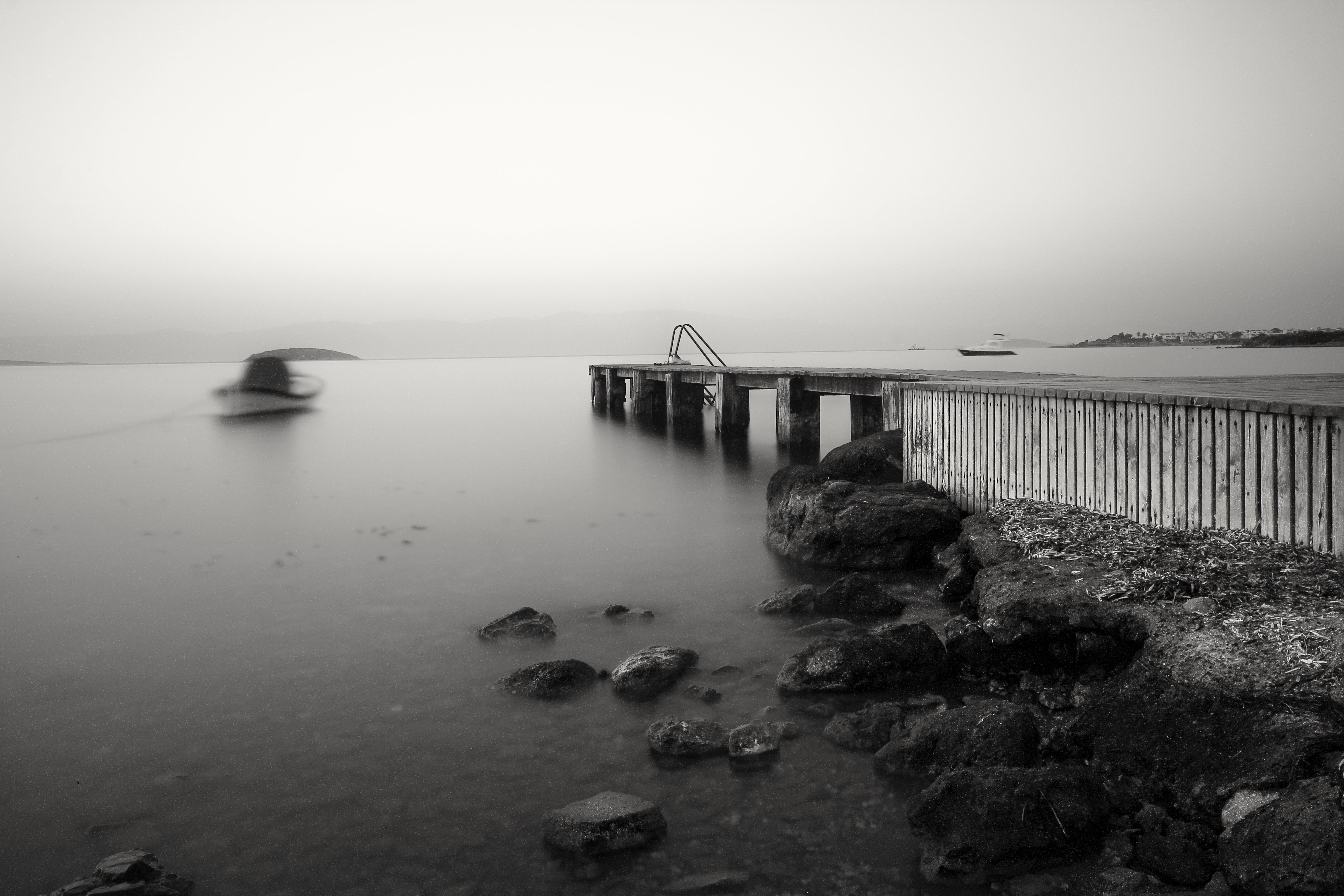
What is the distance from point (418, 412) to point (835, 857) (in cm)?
4556

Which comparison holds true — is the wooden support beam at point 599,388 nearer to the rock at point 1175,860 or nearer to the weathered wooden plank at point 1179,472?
the weathered wooden plank at point 1179,472

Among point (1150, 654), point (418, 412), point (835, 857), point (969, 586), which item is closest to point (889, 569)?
point (969, 586)

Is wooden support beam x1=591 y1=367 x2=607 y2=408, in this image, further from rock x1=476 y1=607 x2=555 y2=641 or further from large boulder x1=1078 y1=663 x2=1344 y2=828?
large boulder x1=1078 y1=663 x2=1344 y2=828

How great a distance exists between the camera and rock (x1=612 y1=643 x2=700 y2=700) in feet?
21.1

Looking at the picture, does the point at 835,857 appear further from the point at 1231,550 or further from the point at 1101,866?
the point at 1231,550

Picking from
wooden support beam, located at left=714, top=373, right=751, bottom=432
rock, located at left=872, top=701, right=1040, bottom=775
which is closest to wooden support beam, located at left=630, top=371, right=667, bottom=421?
wooden support beam, located at left=714, top=373, right=751, bottom=432

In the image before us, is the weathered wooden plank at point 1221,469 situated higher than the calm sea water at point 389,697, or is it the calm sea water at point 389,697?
the weathered wooden plank at point 1221,469

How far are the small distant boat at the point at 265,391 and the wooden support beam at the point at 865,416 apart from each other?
110ft

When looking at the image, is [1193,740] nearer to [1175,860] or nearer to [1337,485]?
[1175,860]

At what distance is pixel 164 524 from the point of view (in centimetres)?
1499

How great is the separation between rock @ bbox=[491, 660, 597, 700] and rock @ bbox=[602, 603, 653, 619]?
179cm

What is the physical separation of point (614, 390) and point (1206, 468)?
106 feet

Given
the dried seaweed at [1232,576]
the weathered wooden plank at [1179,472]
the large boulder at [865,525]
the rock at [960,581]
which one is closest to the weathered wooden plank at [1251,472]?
the dried seaweed at [1232,576]

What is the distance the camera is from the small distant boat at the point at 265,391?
46.7 metres
